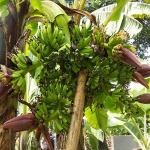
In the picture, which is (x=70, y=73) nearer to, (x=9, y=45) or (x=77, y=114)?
(x=77, y=114)

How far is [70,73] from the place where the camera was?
2.51 ft

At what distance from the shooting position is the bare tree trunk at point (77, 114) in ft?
2.31

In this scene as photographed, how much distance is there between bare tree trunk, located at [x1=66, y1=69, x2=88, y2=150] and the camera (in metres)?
0.70

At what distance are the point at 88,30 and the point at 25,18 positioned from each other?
1.22 feet

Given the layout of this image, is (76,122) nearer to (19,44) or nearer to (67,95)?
(67,95)

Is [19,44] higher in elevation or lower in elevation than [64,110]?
higher

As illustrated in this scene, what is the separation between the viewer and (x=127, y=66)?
79cm

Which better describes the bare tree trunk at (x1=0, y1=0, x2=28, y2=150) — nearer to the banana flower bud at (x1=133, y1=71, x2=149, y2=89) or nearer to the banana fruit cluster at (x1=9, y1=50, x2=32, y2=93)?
the banana fruit cluster at (x1=9, y1=50, x2=32, y2=93)

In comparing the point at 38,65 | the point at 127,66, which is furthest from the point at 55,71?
the point at 127,66

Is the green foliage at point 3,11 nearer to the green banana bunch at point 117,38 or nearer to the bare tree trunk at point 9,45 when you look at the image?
the bare tree trunk at point 9,45

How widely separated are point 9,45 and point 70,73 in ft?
1.09

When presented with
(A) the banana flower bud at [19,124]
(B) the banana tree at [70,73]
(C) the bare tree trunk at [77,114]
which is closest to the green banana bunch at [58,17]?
(B) the banana tree at [70,73]

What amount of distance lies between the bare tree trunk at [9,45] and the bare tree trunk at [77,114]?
0.28m

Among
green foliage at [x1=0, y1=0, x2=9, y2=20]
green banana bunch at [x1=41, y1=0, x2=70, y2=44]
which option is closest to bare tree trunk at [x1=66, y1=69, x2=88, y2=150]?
green banana bunch at [x1=41, y1=0, x2=70, y2=44]
